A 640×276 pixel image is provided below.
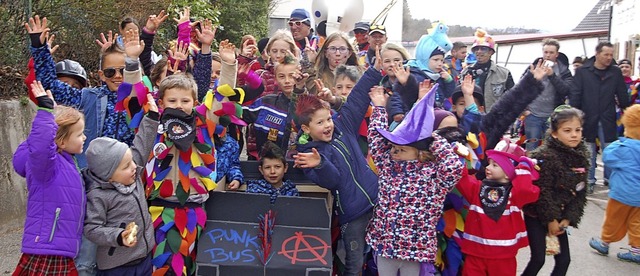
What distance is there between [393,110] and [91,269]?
8.48ft

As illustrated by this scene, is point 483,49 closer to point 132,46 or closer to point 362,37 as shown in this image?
point 362,37

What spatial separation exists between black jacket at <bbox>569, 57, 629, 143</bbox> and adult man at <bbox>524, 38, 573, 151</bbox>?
22cm

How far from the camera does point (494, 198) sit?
391 cm

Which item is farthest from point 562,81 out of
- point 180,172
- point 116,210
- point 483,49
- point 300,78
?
point 116,210

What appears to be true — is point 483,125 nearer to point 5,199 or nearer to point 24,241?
point 24,241

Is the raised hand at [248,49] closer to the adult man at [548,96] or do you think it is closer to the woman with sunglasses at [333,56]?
the woman with sunglasses at [333,56]

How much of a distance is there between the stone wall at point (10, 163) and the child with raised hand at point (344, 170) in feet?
10.9

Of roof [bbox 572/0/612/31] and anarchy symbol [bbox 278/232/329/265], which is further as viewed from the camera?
roof [bbox 572/0/612/31]

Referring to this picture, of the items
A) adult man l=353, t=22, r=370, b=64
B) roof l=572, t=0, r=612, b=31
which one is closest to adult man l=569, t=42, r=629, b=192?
adult man l=353, t=22, r=370, b=64

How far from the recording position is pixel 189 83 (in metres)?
3.76

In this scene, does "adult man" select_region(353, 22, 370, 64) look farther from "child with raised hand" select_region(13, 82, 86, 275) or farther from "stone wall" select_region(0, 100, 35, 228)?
"child with raised hand" select_region(13, 82, 86, 275)

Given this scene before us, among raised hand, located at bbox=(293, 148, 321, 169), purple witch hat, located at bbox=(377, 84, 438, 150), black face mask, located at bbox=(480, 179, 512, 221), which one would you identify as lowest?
black face mask, located at bbox=(480, 179, 512, 221)

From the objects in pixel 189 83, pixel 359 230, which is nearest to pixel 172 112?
pixel 189 83

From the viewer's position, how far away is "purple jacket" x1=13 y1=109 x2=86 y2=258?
10.1 feet
